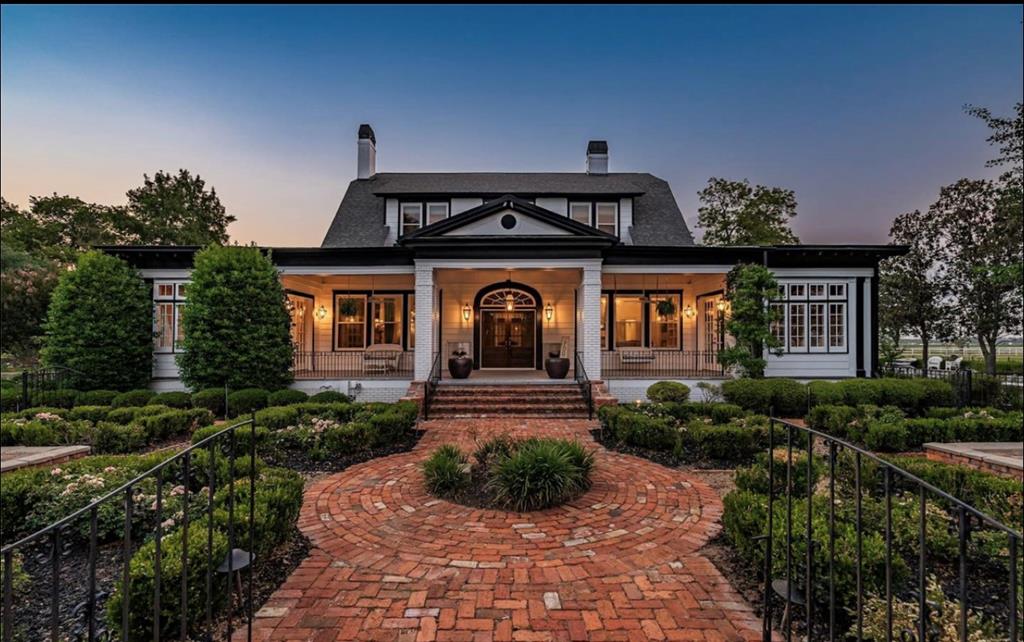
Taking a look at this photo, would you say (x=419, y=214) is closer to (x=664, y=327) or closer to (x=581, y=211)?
(x=581, y=211)

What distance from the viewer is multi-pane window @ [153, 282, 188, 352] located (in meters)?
13.0

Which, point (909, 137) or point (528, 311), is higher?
point (909, 137)

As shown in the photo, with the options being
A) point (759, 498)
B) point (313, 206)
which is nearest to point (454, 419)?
point (759, 498)

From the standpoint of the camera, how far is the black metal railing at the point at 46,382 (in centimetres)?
1038

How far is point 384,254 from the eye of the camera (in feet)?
42.2

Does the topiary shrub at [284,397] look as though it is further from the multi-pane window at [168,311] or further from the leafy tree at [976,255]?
the leafy tree at [976,255]

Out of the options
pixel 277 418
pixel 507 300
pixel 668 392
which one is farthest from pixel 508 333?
pixel 277 418

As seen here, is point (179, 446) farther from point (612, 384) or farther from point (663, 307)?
point (663, 307)

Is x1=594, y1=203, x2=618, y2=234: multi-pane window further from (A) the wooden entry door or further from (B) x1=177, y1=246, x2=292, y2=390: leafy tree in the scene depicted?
(B) x1=177, y1=246, x2=292, y2=390: leafy tree

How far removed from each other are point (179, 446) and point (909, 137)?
97.3 ft

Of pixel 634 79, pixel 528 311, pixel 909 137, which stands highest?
pixel 634 79

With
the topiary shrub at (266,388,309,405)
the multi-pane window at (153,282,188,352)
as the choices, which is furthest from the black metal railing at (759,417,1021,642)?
the multi-pane window at (153,282,188,352)

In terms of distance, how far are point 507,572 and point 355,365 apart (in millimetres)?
12691

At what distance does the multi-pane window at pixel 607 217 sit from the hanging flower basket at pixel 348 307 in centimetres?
942
